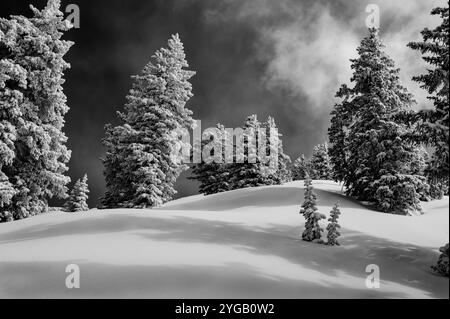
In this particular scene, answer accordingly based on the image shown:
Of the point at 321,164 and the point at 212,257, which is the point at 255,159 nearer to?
the point at 321,164

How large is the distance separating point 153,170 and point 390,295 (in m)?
20.0

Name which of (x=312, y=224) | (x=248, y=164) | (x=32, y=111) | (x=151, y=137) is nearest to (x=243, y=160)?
(x=248, y=164)

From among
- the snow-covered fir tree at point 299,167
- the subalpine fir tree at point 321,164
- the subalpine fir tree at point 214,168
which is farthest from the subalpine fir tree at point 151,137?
A: the snow-covered fir tree at point 299,167

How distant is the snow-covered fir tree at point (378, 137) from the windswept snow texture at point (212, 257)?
14.3ft

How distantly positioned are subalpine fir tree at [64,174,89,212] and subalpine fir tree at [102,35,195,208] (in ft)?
79.9

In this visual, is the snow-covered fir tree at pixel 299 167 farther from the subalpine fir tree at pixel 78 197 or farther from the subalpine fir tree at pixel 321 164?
the subalpine fir tree at pixel 78 197

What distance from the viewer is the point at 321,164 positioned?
6475 centimetres

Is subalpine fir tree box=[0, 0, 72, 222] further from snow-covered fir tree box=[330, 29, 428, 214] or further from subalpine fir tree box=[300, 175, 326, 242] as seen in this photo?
snow-covered fir tree box=[330, 29, 428, 214]

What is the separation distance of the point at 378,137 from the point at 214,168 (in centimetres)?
2926

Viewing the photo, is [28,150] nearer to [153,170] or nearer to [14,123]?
[14,123]

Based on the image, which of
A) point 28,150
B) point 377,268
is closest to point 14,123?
point 28,150

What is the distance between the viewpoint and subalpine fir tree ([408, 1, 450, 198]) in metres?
9.34

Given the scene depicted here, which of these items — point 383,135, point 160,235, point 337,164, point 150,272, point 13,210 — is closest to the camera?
point 150,272

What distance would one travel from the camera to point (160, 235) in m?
11.3
